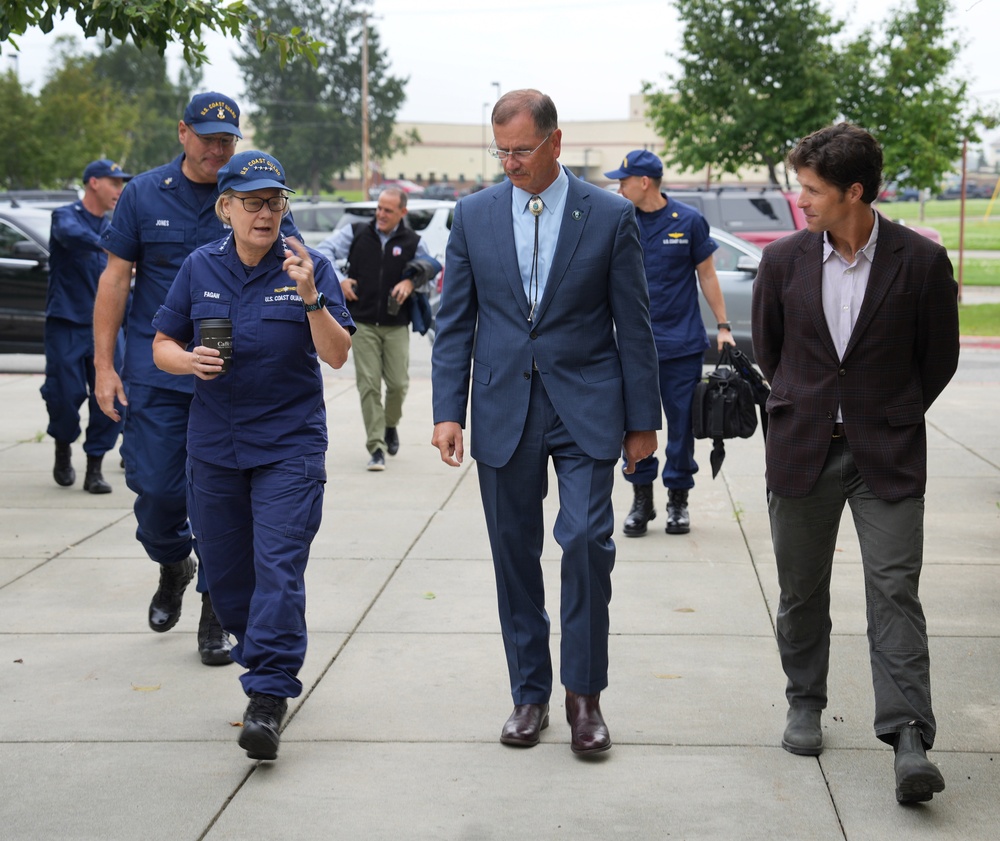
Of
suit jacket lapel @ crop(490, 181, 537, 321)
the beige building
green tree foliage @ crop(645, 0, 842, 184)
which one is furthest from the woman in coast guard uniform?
the beige building

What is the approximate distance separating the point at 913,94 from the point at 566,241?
22.2m

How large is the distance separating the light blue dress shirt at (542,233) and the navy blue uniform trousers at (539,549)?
31 centimetres

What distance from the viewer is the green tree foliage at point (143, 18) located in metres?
7.05

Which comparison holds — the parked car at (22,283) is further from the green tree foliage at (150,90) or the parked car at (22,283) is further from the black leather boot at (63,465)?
the green tree foliage at (150,90)

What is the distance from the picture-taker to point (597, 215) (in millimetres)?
4277

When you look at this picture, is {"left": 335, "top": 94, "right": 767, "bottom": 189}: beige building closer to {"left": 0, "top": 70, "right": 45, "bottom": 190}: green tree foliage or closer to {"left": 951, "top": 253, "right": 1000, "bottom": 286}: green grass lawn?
{"left": 0, "top": 70, "right": 45, "bottom": 190}: green tree foliage

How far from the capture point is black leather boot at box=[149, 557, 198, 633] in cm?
560

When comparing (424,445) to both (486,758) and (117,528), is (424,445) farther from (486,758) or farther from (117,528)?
(486,758)

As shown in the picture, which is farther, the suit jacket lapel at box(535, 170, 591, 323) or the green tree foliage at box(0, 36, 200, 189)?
the green tree foliage at box(0, 36, 200, 189)

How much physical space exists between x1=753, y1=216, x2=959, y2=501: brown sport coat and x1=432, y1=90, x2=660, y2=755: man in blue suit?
1.50ft

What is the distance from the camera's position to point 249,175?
4332mm

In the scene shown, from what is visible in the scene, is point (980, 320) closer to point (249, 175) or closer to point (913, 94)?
point (913, 94)

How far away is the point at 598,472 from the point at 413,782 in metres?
1.09

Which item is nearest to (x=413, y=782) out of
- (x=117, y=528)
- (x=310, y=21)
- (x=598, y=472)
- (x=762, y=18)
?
(x=598, y=472)
